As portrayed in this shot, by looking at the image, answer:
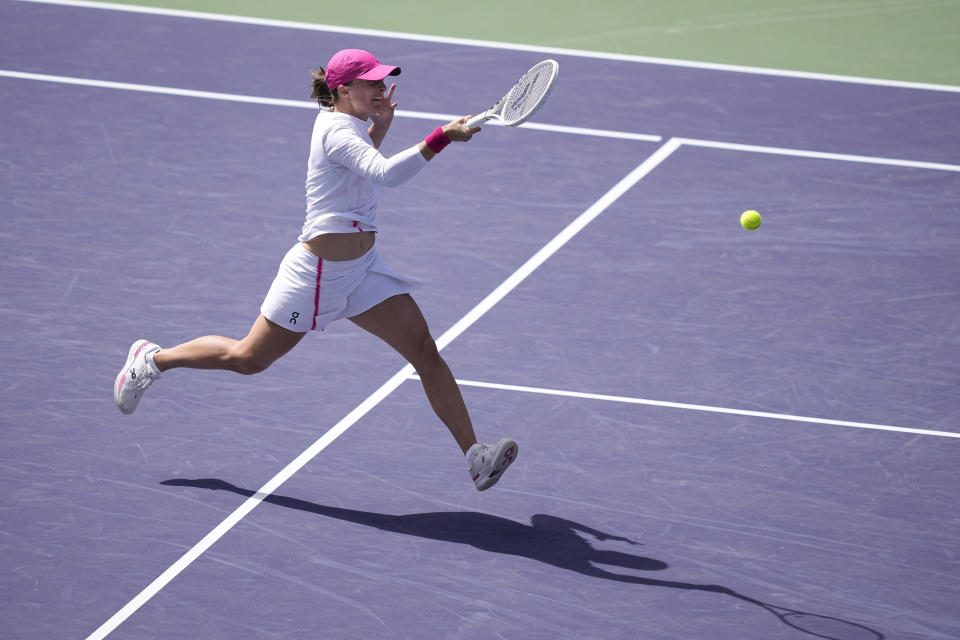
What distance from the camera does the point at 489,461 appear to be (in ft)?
23.2

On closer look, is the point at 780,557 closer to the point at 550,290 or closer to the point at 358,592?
the point at 358,592

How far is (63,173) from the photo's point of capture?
11.1 meters

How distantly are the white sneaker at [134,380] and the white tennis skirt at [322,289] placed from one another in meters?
0.82

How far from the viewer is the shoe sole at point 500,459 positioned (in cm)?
707

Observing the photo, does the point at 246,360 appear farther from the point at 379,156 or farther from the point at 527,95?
the point at 527,95

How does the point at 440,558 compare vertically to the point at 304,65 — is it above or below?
below

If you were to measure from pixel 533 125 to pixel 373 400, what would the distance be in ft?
15.5

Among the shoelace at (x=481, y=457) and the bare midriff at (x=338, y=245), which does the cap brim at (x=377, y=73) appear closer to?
the bare midriff at (x=338, y=245)

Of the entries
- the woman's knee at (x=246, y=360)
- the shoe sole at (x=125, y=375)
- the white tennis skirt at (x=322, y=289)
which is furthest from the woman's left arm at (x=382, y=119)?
the shoe sole at (x=125, y=375)

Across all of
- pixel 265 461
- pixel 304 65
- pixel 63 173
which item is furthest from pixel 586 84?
pixel 265 461

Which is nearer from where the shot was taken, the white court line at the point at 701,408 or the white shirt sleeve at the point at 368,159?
the white shirt sleeve at the point at 368,159

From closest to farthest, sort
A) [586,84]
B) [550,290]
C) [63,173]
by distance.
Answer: [550,290] → [63,173] → [586,84]

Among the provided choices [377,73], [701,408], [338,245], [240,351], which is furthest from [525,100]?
[701,408]

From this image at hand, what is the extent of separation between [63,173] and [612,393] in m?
4.82
